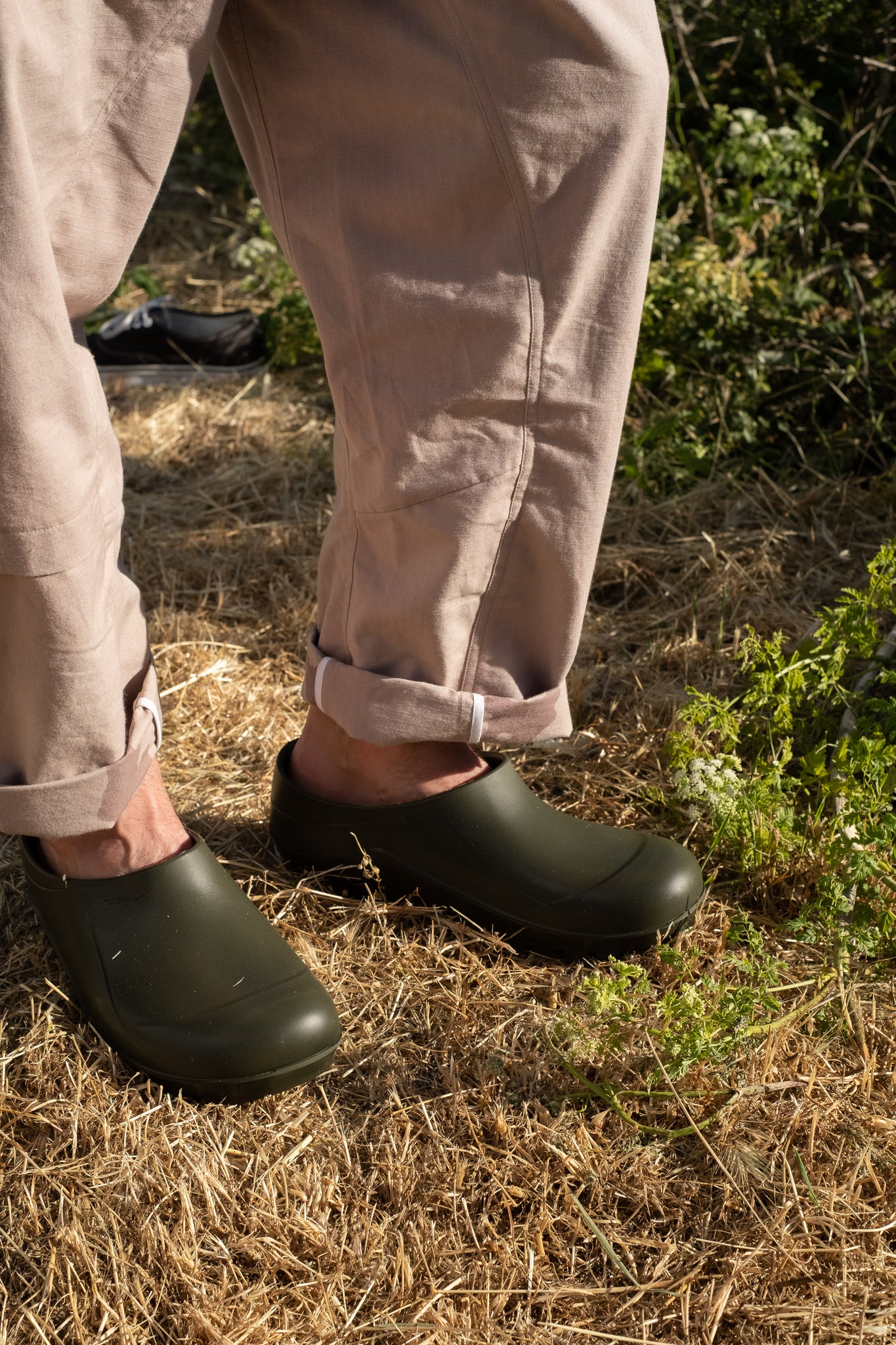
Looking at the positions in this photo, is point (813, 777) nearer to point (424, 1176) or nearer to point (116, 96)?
point (424, 1176)

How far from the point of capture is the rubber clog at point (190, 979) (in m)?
1.06

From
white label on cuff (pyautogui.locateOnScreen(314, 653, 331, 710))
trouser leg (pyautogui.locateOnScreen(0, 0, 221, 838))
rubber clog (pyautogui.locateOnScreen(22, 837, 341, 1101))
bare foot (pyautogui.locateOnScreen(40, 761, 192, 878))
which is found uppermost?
trouser leg (pyautogui.locateOnScreen(0, 0, 221, 838))

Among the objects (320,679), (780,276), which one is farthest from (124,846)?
(780,276)

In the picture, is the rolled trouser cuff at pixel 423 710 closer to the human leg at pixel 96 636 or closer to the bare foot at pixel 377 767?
the bare foot at pixel 377 767

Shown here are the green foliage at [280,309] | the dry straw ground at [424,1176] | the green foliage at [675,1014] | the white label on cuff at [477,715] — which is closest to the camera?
the dry straw ground at [424,1176]

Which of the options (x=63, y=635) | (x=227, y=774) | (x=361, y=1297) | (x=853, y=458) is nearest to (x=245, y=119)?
(x=63, y=635)

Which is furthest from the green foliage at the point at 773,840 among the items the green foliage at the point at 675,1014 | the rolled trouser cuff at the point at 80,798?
the rolled trouser cuff at the point at 80,798

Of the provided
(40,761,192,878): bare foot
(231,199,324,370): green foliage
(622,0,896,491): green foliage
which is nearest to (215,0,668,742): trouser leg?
(40,761,192,878): bare foot

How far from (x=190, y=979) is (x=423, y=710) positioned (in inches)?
14.1

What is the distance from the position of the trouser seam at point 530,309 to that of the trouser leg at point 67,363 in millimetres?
215

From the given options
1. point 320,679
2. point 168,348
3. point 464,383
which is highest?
point 464,383

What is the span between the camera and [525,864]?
1.23 m

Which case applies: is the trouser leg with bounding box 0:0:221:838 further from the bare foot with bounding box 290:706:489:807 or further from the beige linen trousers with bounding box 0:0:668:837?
the bare foot with bounding box 290:706:489:807

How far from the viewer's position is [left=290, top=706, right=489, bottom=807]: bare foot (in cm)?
126
